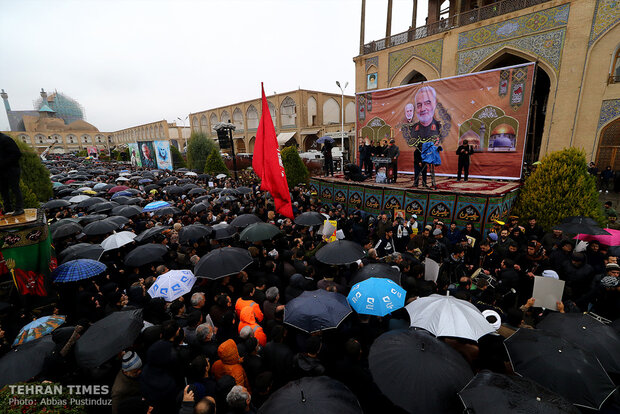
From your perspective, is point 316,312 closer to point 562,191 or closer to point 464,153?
point 562,191

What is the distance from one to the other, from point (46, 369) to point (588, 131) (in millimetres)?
19562

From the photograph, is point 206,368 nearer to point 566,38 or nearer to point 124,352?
point 124,352

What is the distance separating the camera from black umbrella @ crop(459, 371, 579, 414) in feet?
6.08

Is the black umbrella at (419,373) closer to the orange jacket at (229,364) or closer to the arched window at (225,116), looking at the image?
the orange jacket at (229,364)

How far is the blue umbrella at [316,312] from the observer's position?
10.1 ft

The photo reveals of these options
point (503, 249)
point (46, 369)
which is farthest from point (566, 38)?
point (46, 369)

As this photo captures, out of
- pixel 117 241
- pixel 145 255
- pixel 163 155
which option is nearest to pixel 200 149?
pixel 163 155

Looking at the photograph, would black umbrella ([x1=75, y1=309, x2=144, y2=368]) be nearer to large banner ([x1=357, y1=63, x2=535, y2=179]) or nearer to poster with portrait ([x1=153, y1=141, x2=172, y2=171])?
large banner ([x1=357, y1=63, x2=535, y2=179])

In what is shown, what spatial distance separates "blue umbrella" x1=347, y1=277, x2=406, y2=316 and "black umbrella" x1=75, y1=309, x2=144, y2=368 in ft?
8.16

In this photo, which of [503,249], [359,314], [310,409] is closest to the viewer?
[310,409]

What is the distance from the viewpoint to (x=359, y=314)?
3656mm

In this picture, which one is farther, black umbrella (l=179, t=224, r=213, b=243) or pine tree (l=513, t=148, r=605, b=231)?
pine tree (l=513, t=148, r=605, b=231)

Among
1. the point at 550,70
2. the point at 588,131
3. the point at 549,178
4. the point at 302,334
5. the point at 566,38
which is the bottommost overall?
the point at 302,334

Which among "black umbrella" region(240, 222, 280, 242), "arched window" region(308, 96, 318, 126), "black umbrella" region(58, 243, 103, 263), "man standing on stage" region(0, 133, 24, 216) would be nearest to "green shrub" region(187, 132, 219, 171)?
"arched window" region(308, 96, 318, 126)
